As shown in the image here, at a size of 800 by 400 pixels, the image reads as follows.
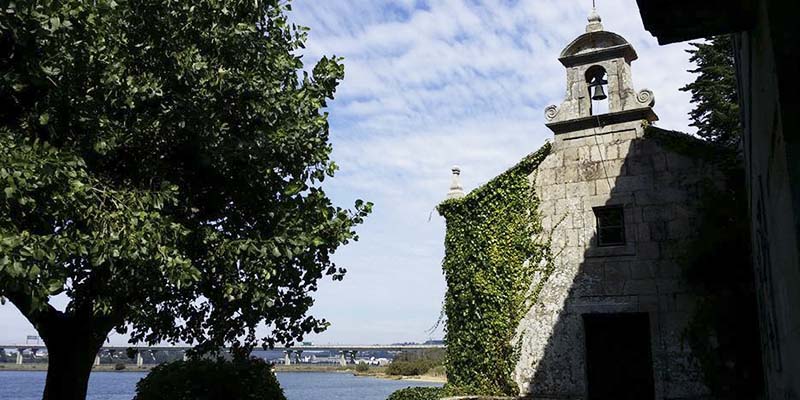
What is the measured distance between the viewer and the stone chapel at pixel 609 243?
38.9 feet

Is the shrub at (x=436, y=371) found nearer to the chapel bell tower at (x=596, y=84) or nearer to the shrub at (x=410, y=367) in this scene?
the shrub at (x=410, y=367)

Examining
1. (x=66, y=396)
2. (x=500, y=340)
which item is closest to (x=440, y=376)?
(x=500, y=340)

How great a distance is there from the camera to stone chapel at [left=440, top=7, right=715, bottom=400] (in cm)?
1185

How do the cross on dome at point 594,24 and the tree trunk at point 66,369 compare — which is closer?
the tree trunk at point 66,369

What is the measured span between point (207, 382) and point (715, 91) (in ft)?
56.4

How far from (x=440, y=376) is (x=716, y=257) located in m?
42.3

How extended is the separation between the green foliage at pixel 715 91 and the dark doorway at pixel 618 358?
8.41m

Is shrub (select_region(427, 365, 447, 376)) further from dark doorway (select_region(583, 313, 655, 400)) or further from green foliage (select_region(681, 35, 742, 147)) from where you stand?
dark doorway (select_region(583, 313, 655, 400))

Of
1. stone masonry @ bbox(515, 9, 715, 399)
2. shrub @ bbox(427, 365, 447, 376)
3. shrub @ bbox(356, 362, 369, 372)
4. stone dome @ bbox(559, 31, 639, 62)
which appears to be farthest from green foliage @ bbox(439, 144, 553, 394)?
shrub @ bbox(356, 362, 369, 372)

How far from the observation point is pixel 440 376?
51281mm

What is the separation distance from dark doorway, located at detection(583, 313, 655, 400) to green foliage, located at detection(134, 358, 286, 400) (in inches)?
249

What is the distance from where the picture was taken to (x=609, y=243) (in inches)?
495

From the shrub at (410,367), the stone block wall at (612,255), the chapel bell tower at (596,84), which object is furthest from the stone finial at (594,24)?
the shrub at (410,367)

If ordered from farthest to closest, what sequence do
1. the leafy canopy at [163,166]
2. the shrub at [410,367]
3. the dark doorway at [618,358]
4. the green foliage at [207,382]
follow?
the shrub at [410,367]
the dark doorway at [618,358]
the green foliage at [207,382]
the leafy canopy at [163,166]
